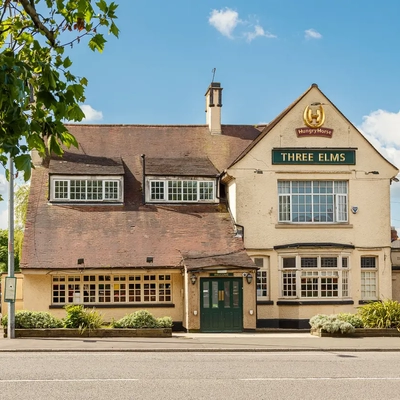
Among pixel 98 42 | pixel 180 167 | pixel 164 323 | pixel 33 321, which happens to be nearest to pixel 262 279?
pixel 180 167

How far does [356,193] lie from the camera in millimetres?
32406

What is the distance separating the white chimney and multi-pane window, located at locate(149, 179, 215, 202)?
421 cm

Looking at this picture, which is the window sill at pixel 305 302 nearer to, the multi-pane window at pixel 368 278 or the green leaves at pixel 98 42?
the multi-pane window at pixel 368 278

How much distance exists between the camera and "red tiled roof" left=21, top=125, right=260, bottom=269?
98.7 feet

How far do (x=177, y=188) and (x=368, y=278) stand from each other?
910cm

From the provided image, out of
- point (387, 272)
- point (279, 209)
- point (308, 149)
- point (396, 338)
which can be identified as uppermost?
point (308, 149)

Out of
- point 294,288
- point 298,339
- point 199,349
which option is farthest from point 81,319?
point 294,288

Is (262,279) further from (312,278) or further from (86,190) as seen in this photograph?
(86,190)

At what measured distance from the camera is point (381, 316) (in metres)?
27.5

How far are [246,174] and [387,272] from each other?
7301 mm

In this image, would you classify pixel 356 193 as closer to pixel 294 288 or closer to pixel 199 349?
pixel 294 288

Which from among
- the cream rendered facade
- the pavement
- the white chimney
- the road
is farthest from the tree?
the white chimney

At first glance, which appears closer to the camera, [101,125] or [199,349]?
[199,349]

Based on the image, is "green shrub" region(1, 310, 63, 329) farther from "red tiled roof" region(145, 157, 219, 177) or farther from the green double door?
"red tiled roof" region(145, 157, 219, 177)
